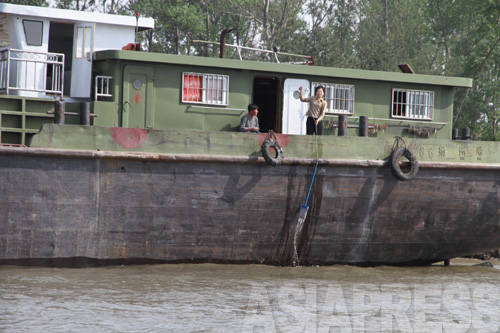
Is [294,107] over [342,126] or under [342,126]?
over

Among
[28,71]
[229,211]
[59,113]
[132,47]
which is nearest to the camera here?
[59,113]

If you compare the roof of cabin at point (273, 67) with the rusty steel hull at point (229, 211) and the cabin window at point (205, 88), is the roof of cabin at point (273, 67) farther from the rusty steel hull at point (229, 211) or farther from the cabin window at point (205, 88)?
the rusty steel hull at point (229, 211)

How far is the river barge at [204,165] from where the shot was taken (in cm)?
840

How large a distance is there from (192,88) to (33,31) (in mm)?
2479

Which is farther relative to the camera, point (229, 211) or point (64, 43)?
point (64, 43)

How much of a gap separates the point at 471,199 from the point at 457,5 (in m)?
24.1

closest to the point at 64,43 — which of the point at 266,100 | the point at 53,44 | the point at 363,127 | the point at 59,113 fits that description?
the point at 53,44

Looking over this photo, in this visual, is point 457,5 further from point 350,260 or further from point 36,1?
point 350,260

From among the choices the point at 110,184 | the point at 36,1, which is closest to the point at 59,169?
the point at 110,184

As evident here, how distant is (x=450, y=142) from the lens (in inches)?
393

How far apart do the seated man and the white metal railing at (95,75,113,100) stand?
197cm

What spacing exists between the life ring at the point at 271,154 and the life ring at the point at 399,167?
1689 mm

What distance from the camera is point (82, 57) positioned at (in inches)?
396

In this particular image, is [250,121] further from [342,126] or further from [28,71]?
[28,71]
